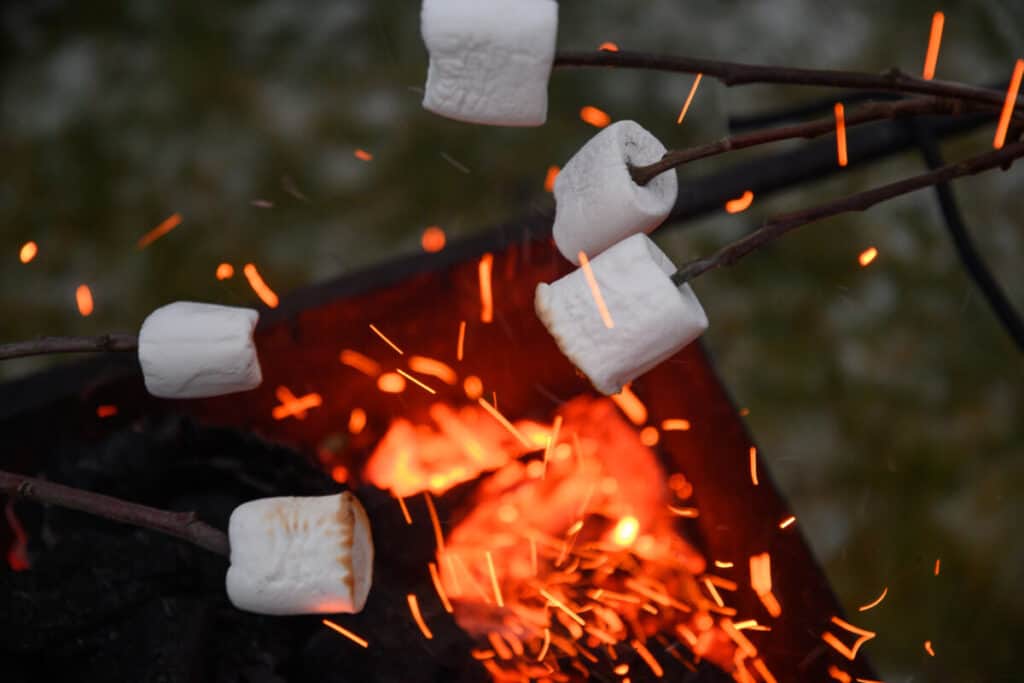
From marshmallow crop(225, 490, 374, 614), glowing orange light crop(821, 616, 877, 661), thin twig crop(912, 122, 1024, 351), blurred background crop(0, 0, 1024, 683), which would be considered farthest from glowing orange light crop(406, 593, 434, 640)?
blurred background crop(0, 0, 1024, 683)

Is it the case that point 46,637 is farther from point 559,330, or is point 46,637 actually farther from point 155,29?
point 155,29

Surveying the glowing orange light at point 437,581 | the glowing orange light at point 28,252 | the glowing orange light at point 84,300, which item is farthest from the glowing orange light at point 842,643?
the glowing orange light at point 28,252

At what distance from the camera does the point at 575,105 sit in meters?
1.82

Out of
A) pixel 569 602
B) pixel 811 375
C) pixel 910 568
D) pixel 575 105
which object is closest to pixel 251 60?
pixel 575 105

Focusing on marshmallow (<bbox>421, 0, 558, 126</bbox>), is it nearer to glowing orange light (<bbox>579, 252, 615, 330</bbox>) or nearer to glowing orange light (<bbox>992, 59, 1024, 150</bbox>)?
glowing orange light (<bbox>579, 252, 615, 330</bbox>)

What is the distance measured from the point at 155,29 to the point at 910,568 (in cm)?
167

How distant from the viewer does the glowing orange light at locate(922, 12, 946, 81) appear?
72.1 inches

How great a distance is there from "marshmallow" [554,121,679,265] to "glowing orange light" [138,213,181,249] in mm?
1152

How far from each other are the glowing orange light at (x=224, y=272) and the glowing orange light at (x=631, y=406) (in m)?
0.85

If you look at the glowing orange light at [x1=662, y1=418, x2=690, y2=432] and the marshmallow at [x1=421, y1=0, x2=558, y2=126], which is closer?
the marshmallow at [x1=421, y1=0, x2=558, y2=126]

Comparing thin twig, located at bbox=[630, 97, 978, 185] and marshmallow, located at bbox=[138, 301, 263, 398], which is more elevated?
thin twig, located at bbox=[630, 97, 978, 185]

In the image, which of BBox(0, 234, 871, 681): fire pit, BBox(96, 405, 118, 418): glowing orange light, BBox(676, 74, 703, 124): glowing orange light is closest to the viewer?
BBox(0, 234, 871, 681): fire pit

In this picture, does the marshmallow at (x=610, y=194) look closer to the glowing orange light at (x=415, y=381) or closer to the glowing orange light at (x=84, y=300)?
the glowing orange light at (x=415, y=381)

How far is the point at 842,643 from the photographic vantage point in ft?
3.19
